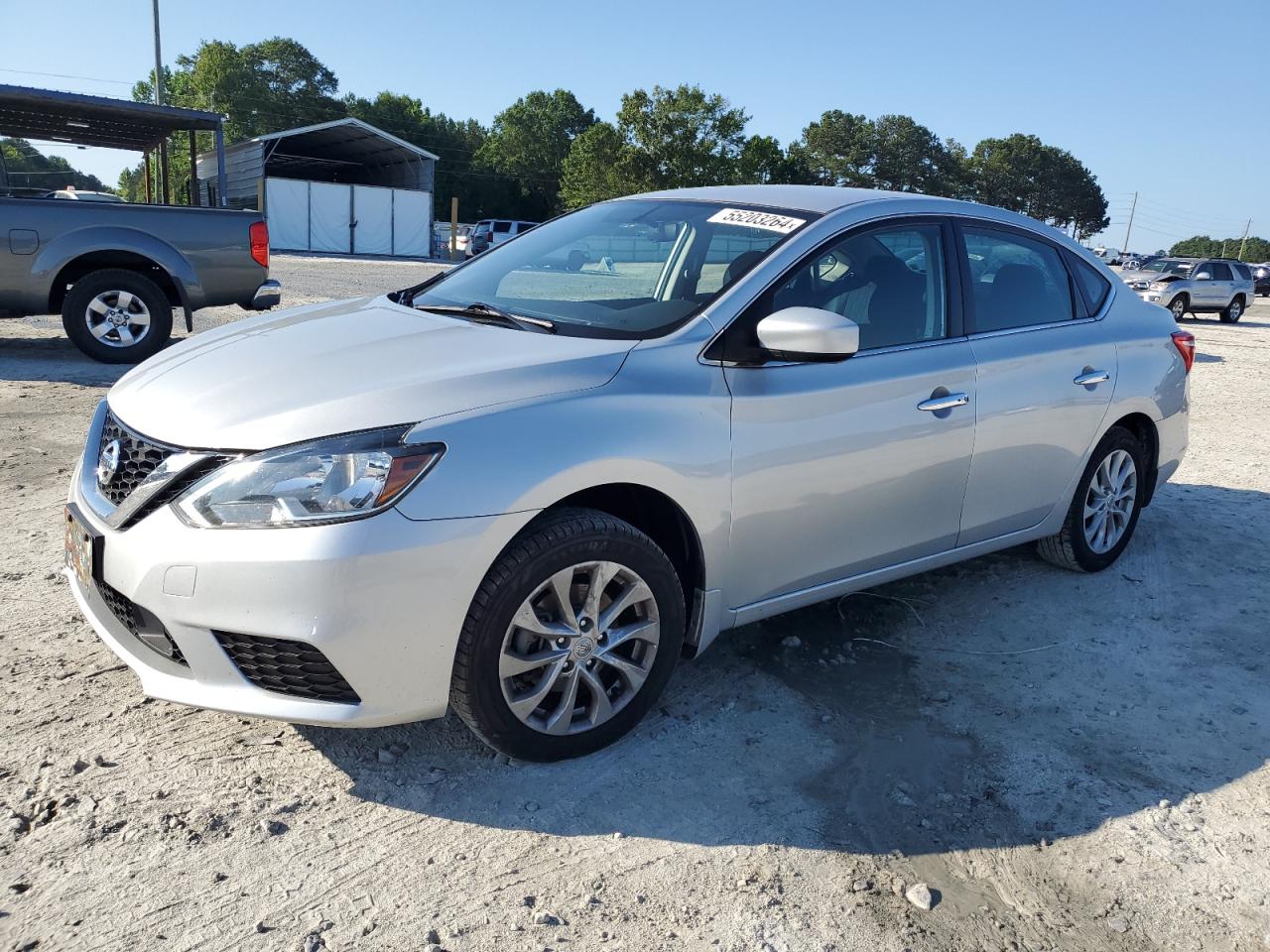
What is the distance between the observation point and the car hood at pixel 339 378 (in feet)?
8.55

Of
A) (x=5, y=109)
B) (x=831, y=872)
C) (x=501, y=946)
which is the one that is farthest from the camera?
(x=5, y=109)

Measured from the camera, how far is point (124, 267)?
870cm

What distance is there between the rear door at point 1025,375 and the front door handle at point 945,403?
0.11 m

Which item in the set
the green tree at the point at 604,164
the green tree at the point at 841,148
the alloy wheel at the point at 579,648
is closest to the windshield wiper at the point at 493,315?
the alloy wheel at the point at 579,648

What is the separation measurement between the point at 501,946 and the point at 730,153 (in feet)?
178

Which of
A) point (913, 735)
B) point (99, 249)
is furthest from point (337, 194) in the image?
point (913, 735)

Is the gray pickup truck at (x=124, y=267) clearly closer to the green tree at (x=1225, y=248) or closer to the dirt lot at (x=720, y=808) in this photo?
the dirt lot at (x=720, y=808)

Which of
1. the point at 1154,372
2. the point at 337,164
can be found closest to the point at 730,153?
the point at 337,164

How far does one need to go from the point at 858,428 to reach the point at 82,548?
242 cm

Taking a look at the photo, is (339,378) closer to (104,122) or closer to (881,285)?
(881,285)

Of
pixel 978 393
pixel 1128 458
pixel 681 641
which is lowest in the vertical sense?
pixel 681 641

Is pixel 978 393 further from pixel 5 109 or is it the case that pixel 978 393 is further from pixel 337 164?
pixel 337 164

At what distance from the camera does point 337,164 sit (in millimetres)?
50250

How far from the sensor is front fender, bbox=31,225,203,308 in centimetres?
821
